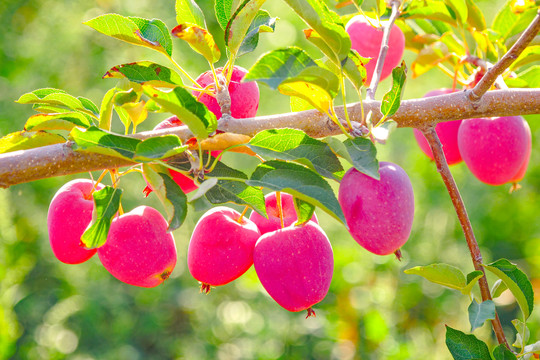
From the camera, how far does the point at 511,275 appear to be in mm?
552

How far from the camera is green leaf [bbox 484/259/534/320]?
54 centimetres

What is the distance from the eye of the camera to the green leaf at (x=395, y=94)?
48 centimetres

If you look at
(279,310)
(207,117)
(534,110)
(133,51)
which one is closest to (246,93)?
(207,117)

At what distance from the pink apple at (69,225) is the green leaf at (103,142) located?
0.15m

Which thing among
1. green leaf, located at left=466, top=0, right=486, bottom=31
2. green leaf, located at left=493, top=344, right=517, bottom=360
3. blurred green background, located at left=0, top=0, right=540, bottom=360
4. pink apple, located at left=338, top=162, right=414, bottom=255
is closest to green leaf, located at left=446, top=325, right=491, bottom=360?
green leaf, located at left=493, top=344, right=517, bottom=360

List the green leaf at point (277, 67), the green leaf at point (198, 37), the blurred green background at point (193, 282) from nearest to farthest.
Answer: the green leaf at point (277, 67), the green leaf at point (198, 37), the blurred green background at point (193, 282)

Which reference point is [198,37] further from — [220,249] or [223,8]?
[220,249]

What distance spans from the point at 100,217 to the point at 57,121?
4.4 inches

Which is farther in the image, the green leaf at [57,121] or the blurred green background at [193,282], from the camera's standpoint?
the blurred green background at [193,282]

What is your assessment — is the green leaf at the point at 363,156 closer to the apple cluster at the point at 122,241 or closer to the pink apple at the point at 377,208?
the pink apple at the point at 377,208

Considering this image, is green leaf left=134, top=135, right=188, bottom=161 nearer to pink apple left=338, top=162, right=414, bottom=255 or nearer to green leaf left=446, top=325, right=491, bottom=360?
pink apple left=338, top=162, right=414, bottom=255

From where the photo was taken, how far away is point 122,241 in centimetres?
55

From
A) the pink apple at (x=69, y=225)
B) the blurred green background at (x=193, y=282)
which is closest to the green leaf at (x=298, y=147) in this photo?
the pink apple at (x=69, y=225)

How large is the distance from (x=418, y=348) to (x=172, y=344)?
0.84 m
